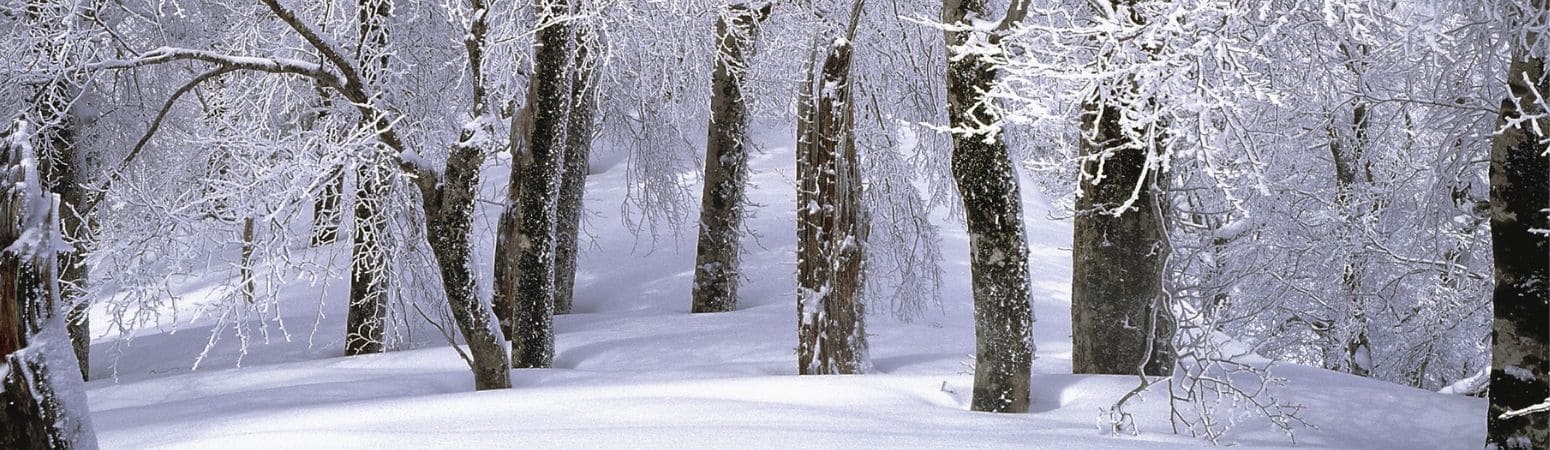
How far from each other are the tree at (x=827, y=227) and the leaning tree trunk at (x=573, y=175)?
9.14 feet

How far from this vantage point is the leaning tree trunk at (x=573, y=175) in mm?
13009

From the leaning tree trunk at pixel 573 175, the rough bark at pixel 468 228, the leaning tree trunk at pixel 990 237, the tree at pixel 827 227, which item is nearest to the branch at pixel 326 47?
the rough bark at pixel 468 228

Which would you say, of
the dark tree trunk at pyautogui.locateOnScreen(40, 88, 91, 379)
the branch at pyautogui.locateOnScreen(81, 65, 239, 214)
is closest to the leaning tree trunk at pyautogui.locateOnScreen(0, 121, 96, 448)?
the branch at pyautogui.locateOnScreen(81, 65, 239, 214)

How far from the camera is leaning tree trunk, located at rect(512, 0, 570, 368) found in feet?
33.2

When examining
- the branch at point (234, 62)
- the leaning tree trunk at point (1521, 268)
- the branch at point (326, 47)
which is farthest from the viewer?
the branch at point (234, 62)

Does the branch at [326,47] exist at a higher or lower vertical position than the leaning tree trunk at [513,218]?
higher

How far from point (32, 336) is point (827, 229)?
20.5 ft

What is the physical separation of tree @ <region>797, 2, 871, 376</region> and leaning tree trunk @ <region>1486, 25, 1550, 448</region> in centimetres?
458

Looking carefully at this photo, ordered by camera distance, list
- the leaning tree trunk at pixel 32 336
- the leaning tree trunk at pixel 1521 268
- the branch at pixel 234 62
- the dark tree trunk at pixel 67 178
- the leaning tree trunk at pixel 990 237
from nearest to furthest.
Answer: the leaning tree trunk at pixel 32 336, the leaning tree trunk at pixel 1521 268, the leaning tree trunk at pixel 990 237, the branch at pixel 234 62, the dark tree trunk at pixel 67 178

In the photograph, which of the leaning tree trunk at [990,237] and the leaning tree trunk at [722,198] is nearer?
the leaning tree trunk at [990,237]

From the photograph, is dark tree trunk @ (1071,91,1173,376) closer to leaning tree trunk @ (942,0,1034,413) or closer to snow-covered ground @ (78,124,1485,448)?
snow-covered ground @ (78,124,1485,448)

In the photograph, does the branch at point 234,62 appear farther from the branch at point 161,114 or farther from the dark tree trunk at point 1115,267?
the dark tree trunk at point 1115,267

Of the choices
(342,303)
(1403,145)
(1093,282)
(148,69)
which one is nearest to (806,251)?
(1093,282)

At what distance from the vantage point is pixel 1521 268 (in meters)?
6.24
